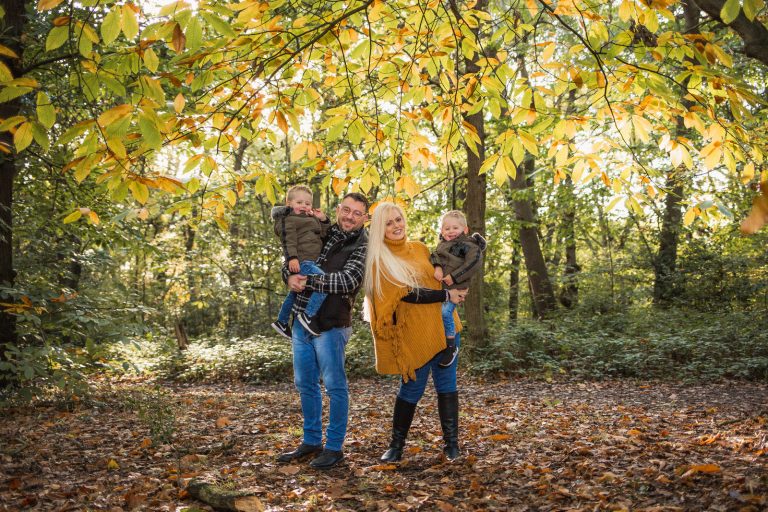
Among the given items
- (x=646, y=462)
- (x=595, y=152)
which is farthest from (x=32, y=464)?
(x=595, y=152)

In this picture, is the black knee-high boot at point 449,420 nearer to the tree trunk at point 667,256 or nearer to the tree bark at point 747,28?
the tree bark at point 747,28

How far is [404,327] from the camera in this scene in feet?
12.9

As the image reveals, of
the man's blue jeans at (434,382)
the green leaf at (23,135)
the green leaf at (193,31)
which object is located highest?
the green leaf at (193,31)

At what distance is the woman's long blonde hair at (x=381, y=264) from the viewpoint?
382cm

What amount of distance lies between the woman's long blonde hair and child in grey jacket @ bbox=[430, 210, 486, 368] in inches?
10.3

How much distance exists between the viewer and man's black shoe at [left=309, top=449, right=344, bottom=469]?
3.91 meters

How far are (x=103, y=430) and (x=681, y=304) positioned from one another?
483 inches

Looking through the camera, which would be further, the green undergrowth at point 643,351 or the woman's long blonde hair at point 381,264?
the green undergrowth at point 643,351

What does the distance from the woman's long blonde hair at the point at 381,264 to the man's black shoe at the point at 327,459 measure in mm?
1198

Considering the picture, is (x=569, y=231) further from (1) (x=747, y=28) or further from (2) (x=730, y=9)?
(2) (x=730, y=9)

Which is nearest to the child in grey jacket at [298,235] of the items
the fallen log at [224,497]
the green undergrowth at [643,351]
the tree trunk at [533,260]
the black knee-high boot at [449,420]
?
the black knee-high boot at [449,420]

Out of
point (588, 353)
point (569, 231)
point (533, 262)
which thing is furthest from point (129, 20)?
point (569, 231)

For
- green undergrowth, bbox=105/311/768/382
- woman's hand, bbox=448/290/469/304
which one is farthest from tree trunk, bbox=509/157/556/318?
woman's hand, bbox=448/290/469/304

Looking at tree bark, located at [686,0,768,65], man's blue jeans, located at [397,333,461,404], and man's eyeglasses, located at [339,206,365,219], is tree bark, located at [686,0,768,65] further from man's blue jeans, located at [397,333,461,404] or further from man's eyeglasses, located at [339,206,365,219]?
man's blue jeans, located at [397,333,461,404]
